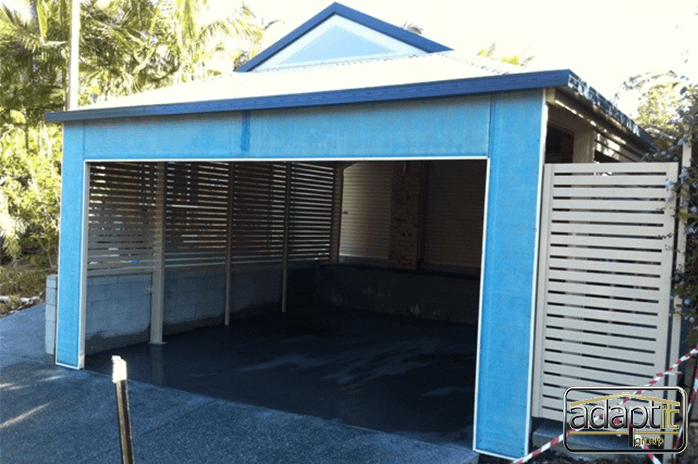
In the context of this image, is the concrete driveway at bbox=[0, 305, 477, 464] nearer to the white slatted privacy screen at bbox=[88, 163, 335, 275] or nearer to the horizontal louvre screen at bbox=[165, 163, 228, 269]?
the white slatted privacy screen at bbox=[88, 163, 335, 275]

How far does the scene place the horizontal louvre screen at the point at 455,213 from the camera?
12.5 m

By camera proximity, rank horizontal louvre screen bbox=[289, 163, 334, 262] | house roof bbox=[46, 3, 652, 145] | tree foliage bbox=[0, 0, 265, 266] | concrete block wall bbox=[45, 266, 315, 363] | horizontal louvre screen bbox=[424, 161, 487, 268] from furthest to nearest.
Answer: horizontal louvre screen bbox=[424, 161, 487, 268]
tree foliage bbox=[0, 0, 265, 266]
horizontal louvre screen bbox=[289, 163, 334, 262]
concrete block wall bbox=[45, 266, 315, 363]
house roof bbox=[46, 3, 652, 145]

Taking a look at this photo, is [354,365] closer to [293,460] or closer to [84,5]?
[293,460]

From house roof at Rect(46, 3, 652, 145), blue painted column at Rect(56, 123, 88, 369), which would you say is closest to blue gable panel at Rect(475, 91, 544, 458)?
house roof at Rect(46, 3, 652, 145)

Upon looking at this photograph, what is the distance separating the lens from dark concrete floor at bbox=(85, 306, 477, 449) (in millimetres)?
6105

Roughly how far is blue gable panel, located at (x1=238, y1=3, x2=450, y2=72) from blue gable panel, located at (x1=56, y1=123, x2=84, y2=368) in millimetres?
3336

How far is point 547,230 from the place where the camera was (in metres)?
5.00

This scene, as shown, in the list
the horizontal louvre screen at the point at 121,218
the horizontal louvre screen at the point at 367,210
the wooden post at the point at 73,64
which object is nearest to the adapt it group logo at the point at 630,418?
the horizontal louvre screen at the point at 121,218

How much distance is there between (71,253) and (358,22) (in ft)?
16.9

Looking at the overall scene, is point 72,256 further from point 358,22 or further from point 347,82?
point 358,22

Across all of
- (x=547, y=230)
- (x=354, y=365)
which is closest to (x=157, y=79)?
(x=354, y=365)

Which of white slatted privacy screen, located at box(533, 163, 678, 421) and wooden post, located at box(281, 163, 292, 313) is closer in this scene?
white slatted privacy screen, located at box(533, 163, 678, 421)

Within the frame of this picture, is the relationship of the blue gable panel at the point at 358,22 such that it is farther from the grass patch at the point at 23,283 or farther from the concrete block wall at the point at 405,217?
the grass patch at the point at 23,283

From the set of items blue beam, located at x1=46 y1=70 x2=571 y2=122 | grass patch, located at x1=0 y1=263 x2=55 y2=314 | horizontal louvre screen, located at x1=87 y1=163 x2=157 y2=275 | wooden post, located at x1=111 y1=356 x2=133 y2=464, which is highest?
blue beam, located at x1=46 y1=70 x2=571 y2=122
